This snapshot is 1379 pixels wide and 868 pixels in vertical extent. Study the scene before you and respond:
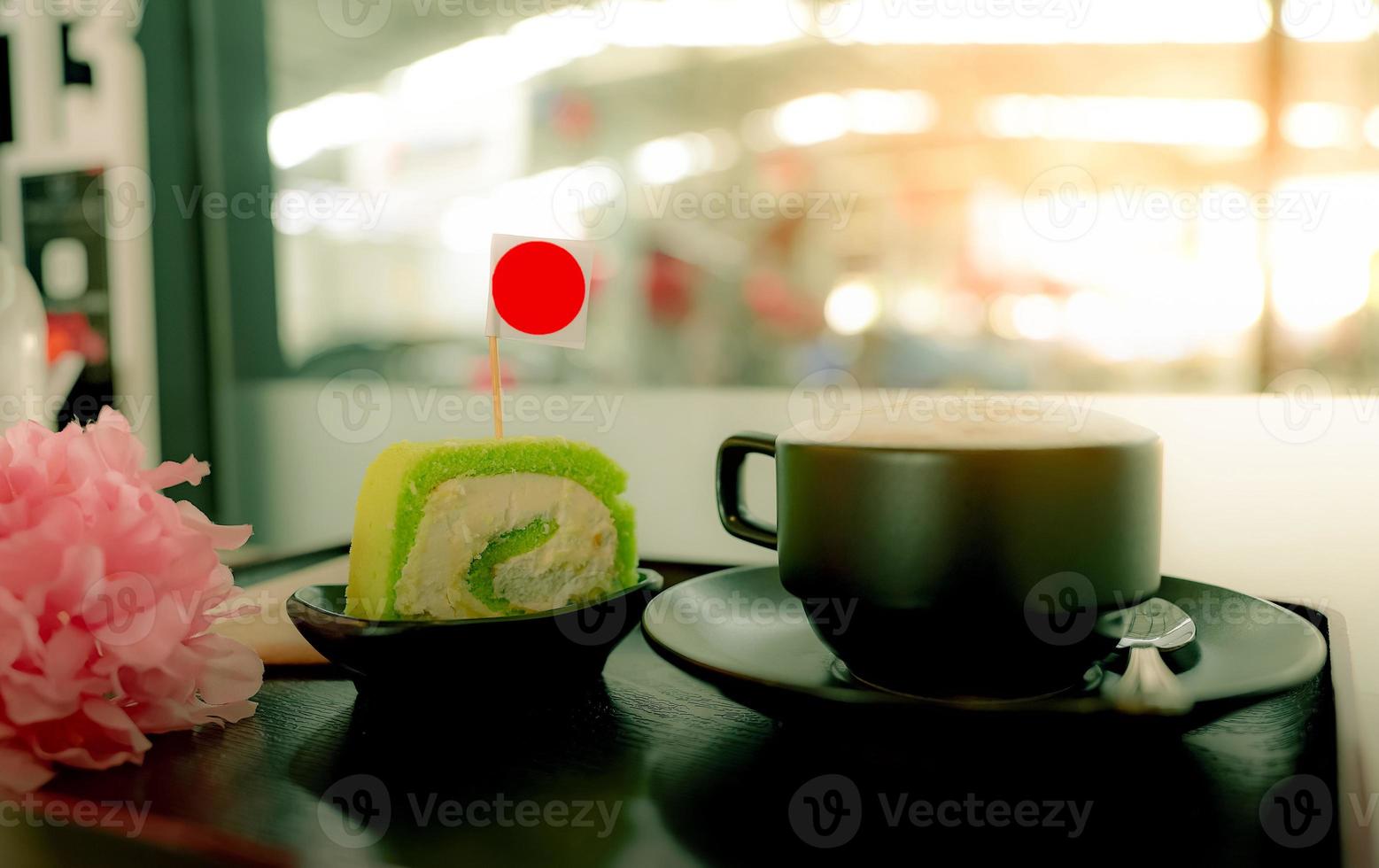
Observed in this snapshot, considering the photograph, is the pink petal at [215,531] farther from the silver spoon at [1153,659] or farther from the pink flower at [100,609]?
the silver spoon at [1153,659]

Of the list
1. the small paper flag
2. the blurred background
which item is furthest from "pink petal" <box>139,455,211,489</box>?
the blurred background

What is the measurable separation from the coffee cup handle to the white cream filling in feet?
0.33

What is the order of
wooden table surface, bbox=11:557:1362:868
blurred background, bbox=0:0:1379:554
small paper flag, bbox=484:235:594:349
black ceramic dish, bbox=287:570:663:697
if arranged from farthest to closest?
1. blurred background, bbox=0:0:1379:554
2. small paper flag, bbox=484:235:594:349
3. black ceramic dish, bbox=287:570:663:697
4. wooden table surface, bbox=11:557:1362:868

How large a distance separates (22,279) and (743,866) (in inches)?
71.0

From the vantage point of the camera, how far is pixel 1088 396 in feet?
3.84

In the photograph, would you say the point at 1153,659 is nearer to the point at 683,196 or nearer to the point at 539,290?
the point at 539,290

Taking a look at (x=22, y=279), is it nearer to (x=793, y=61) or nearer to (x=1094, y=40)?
(x=793, y=61)

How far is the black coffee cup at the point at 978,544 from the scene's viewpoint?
0.49 m

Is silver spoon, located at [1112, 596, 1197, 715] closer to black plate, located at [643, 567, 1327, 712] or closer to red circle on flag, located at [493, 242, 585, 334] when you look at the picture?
black plate, located at [643, 567, 1327, 712]

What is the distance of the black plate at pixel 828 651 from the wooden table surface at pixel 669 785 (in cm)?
2

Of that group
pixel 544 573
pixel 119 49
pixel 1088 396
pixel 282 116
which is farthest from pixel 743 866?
pixel 119 49

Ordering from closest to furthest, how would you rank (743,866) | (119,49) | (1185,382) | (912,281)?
(743,866)
(1185,382)
(912,281)
(119,49)

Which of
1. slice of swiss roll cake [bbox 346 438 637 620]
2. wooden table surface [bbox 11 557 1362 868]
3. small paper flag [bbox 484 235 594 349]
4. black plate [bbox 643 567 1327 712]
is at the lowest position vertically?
wooden table surface [bbox 11 557 1362 868]

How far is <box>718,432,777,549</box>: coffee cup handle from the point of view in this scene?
65 cm
